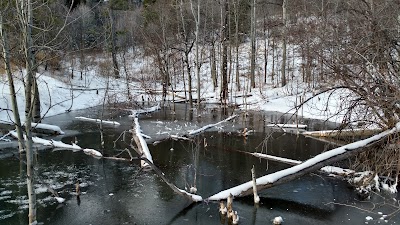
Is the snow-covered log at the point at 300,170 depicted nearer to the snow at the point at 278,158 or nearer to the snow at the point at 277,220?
the snow at the point at 277,220

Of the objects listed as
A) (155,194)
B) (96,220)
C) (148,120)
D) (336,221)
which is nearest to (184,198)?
(155,194)

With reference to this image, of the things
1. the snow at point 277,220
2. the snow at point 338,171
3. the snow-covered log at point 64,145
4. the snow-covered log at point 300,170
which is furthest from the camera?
the snow-covered log at point 64,145

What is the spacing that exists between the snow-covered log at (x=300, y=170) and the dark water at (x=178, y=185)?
282mm

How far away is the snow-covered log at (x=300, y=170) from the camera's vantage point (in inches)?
359

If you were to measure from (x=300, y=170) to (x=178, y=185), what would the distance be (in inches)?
129

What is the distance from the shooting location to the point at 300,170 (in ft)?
30.8

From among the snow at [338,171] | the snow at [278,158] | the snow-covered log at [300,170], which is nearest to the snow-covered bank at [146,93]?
the snow at [278,158]

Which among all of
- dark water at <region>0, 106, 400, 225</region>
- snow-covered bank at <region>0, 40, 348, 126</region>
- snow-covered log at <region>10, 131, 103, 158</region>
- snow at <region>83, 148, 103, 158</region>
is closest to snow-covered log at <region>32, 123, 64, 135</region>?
dark water at <region>0, 106, 400, 225</region>

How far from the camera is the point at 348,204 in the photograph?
29.4ft

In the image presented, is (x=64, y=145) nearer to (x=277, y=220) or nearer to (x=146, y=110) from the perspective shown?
(x=277, y=220)

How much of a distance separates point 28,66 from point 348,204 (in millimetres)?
7529

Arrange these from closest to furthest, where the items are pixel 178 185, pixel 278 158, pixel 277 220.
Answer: pixel 277 220, pixel 178 185, pixel 278 158

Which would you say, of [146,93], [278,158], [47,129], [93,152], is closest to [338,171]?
[278,158]

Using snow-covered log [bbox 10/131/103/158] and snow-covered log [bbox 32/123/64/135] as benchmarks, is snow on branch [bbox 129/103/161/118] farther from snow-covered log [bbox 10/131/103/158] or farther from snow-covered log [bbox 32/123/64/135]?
snow-covered log [bbox 10/131/103/158]
